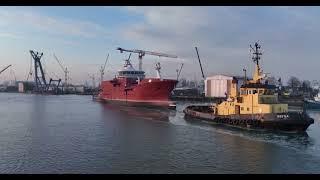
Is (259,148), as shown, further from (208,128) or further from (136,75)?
(136,75)

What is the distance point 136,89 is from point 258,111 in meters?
32.8

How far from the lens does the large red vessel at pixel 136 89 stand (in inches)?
2222

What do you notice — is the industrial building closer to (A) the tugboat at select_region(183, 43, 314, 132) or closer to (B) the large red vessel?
(B) the large red vessel

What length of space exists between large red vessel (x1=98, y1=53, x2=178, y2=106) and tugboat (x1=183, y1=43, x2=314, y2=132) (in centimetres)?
2293

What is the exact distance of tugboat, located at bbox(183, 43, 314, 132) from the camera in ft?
88.1

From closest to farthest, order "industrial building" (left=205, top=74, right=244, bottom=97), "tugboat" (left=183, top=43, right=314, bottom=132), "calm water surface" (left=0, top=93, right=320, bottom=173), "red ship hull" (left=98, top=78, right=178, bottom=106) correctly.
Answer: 1. "calm water surface" (left=0, top=93, right=320, bottom=173)
2. "tugboat" (left=183, top=43, right=314, bottom=132)
3. "red ship hull" (left=98, top=78, right=178, bottom=106)
4. "industrial building" (left=205, top=74, right=244, bottom=97)

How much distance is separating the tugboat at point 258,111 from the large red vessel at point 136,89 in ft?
75.2

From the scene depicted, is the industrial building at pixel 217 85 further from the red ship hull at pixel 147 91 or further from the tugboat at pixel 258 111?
the tugboat at pixel 258 111

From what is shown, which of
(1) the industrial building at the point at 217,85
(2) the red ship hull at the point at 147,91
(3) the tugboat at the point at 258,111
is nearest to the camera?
(3) the tugboat at the point at 258,111

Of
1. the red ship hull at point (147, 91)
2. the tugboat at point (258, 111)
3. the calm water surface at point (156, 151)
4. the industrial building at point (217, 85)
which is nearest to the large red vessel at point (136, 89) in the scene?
the red ship hull at point (147, 91)

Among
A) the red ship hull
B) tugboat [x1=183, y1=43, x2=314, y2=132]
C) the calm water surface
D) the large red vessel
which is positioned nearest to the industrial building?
the large red vessel

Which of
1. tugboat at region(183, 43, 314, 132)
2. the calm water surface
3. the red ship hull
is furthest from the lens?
the red ship hull

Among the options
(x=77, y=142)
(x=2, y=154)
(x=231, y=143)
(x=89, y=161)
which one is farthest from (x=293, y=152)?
(x=2, y=154)
